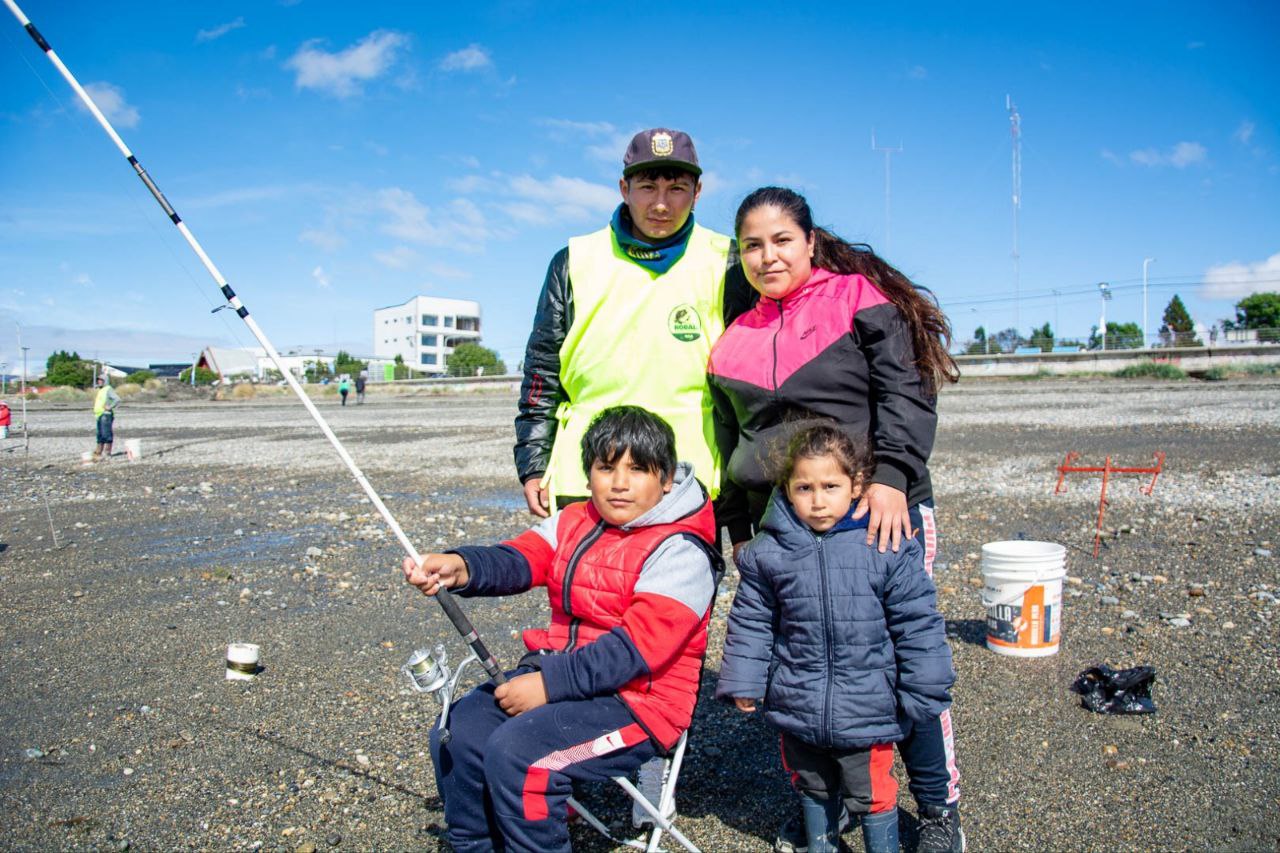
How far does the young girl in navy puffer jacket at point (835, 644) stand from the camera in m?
3.05

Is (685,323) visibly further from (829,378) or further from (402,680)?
(402,680)

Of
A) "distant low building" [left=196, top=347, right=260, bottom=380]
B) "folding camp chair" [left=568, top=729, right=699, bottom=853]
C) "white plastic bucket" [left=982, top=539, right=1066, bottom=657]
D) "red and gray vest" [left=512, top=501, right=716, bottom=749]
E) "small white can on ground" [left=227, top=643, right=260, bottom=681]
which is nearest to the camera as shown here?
"folding camp chair" [left=568, top=729, right=699, bottom=853]

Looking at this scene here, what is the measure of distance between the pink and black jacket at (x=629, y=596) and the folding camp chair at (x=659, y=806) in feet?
0.39

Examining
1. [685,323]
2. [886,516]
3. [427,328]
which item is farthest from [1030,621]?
[427,328]

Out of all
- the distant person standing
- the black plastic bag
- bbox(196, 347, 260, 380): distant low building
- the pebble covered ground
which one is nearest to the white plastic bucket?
the pebble covered ground

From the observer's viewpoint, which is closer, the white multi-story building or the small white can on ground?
the small white can on ground

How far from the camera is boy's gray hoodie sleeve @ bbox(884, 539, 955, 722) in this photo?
3.04 m

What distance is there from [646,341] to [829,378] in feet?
2.53

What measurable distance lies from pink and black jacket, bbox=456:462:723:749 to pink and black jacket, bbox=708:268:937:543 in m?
0.38

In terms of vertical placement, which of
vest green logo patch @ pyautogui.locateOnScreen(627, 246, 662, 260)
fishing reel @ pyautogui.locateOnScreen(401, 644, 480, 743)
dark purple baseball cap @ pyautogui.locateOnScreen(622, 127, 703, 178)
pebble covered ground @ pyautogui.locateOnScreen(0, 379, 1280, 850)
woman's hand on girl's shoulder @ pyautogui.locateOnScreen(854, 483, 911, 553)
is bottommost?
pebble covered ground @ pyautogui.locateOnScreen(0, 379, 1280, 850)

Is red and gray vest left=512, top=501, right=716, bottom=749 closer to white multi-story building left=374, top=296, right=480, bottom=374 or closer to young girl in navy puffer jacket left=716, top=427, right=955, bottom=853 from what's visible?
young girl in navy puffer jacket left=716, top=427, right=955, bottom=853

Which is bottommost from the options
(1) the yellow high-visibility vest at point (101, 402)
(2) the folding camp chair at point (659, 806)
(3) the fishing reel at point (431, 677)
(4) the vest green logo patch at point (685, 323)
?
(2) the folding camp chair at point (659, 806)

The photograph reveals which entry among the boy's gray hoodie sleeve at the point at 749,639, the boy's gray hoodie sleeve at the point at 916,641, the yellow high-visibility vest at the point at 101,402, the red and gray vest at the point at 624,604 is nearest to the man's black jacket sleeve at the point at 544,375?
the red and gray vest at the point at 624,604

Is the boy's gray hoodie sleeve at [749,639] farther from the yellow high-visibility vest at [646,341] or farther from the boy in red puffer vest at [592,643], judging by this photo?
the yellow high-visibility vest at [646,341]
